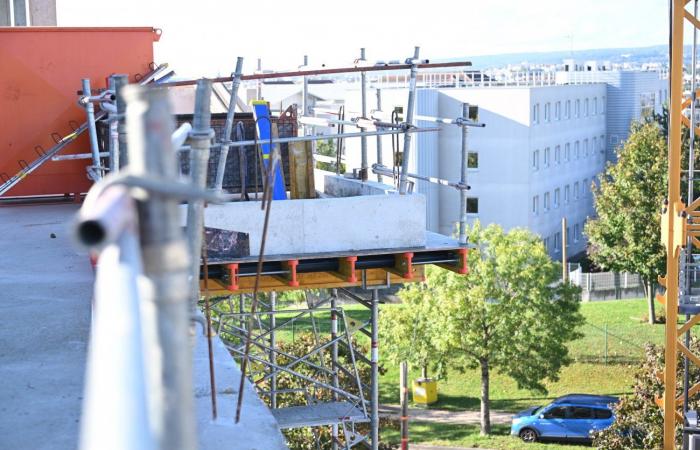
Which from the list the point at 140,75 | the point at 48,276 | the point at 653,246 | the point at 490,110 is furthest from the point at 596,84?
the point at 48,276

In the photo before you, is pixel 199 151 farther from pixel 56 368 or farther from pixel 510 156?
pixel 510 156

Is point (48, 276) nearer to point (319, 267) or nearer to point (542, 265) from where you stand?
point (319, 267)

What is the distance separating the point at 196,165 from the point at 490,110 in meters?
53.7

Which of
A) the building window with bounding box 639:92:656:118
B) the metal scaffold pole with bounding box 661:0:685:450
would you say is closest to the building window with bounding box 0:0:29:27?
the metal scaffold pole with bounding box 661:0:685:450

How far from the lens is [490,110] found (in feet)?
186

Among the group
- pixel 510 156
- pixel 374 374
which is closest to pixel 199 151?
pixel 374 374

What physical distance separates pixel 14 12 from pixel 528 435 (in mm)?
18757

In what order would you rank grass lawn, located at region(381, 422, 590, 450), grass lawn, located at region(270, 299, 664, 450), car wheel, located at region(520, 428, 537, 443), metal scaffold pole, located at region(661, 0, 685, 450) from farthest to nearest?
1. grass lawn, located at region(270, 299, 664, 450)
2. car wheel, located at region(520, 428, 537, 443)
3. grass lawn, located at region(381, 422, 590, 450)
4. metal scaffold pole, located at region(661, 0, 685, 450)

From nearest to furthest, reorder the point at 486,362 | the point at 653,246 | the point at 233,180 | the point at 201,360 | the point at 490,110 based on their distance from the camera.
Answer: the point at 201,360, the point at 233,180, the point at 486,362, the point at 653,246, the point at 490,110

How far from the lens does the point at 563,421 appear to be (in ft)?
99.6

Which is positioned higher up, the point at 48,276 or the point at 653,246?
the point at 48,276

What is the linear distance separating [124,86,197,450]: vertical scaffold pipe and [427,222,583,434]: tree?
30.4 meters

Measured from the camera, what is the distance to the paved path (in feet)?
106

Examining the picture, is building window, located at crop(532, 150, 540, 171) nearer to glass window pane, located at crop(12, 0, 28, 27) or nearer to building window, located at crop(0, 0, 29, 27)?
building window, located at crop(0, 0, 29, 27)
